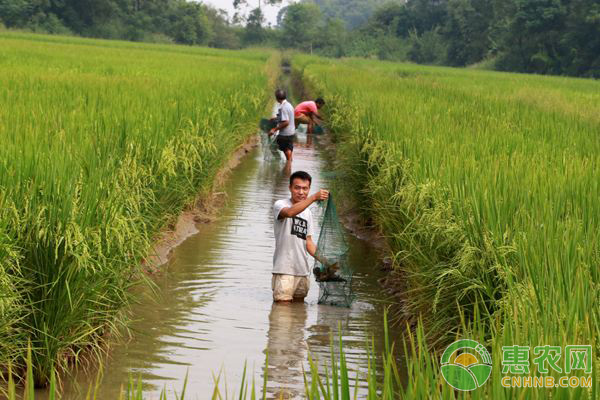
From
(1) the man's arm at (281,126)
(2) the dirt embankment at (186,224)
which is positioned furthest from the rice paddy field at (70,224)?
(1) the man's arm at (281,126)

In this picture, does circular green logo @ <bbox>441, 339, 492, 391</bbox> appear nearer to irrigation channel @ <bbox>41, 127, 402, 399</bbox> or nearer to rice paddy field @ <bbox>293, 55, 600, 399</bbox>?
rice paddy field @ <bbox>293, 55, 600, 399</bbox>

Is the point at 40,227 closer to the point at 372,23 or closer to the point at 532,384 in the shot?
the point at 532,384

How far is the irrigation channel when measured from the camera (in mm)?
5281

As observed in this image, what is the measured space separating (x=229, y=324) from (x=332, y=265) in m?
0.92

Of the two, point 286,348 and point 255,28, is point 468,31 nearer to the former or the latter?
point 255,28

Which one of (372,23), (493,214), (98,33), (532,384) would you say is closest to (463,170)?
(493,214)

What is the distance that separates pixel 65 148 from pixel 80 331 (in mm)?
1547

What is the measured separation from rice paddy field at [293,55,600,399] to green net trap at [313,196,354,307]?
1.49 ft

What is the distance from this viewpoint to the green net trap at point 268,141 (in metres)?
14.8

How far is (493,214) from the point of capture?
17.9ft

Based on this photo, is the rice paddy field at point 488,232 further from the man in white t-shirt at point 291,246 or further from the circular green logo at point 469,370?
the man in white t-shirt at point 291,246

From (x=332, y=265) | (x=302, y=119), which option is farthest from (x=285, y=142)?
(x=332, y=265)

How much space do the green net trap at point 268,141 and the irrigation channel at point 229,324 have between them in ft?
15.8
